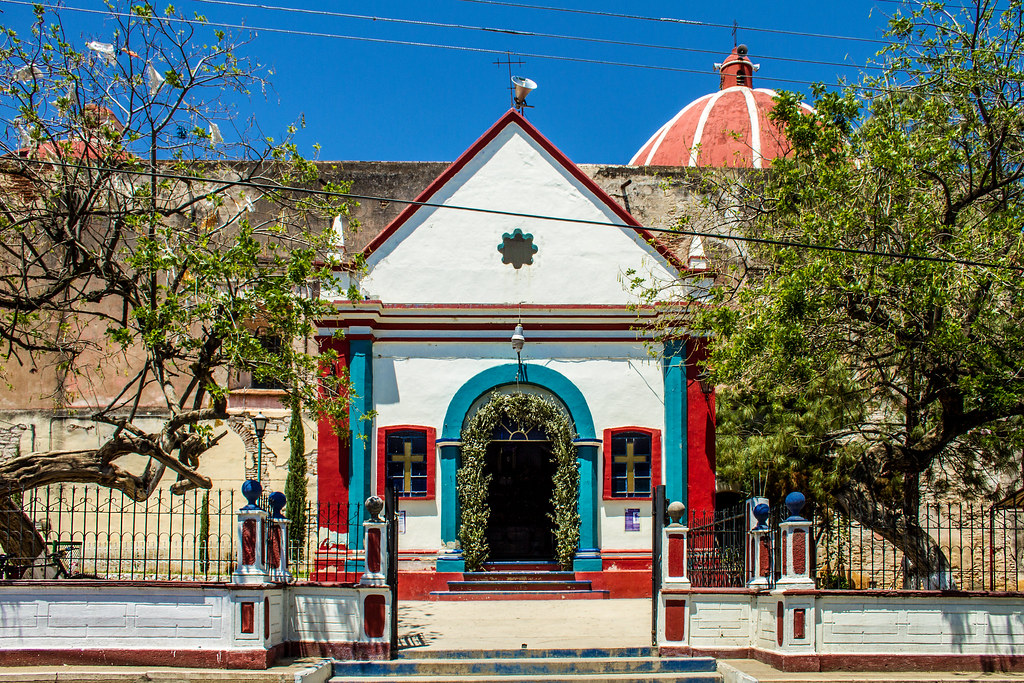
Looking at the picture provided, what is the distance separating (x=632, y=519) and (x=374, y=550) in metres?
6.22

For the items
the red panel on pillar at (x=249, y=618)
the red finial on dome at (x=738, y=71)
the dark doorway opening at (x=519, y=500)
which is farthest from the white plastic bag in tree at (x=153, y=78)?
the red finial on dome at (x=738, y=71)

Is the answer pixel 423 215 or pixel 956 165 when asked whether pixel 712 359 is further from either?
pixel 423 215

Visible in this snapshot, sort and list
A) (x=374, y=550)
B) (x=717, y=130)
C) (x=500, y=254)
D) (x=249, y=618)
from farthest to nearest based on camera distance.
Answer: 1. (x=717, y=130)
2. (x=500, y=254)
3. (x=374, y=550)
4. (x=249, y=618)

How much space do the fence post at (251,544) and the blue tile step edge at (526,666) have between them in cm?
139

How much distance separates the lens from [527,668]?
1081cm

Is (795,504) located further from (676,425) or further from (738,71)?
(738,71)

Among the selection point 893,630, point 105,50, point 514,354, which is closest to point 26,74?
point 105,50

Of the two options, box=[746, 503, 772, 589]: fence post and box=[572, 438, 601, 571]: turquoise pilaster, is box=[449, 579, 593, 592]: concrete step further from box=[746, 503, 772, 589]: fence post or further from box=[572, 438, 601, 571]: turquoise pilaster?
box=[746, 503, 772, 589]: fence post

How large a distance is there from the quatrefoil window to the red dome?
9572 millimetres

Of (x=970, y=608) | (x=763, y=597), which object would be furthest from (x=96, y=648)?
(x=970, y=608)

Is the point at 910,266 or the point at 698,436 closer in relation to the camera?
the point at 910,266

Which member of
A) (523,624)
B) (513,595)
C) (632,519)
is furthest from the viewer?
(632,519)

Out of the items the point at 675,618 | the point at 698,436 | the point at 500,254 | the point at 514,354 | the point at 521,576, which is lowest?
the point at 521,576

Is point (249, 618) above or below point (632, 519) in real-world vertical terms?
below
